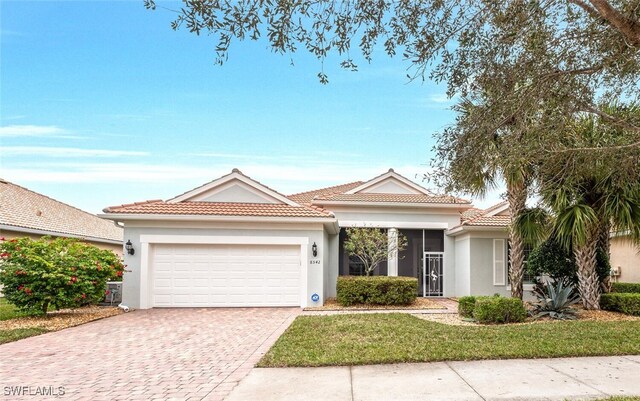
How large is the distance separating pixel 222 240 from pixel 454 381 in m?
10.1

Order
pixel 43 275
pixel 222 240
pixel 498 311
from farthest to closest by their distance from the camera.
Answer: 1. pixel 222 240
2. pixel 43 275
3. pixel 498 311

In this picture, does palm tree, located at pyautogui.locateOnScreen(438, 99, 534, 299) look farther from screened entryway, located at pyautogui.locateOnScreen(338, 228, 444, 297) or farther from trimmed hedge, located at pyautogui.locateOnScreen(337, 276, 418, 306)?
screened entryway, located at pyautogui.locateOnScreen(338, 228, 444, 297)

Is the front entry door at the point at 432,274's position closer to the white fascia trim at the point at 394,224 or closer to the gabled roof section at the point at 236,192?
the white fascia trim at the point at 394,224

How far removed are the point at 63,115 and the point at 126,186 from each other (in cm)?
581

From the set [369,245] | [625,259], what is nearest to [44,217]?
[369,245]

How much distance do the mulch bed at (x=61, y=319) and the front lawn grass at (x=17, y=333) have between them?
1.17 ft

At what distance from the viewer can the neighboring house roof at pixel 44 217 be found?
1920 cm

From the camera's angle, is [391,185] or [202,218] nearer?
[202,218]

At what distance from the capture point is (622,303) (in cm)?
1221

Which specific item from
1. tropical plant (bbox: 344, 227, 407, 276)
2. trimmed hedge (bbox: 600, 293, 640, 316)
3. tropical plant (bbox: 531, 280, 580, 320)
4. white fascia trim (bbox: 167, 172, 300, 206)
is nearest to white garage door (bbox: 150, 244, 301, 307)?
white fascia trim (bbox: 167, 172, 300, 206)

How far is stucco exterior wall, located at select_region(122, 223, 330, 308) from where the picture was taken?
47.0ft

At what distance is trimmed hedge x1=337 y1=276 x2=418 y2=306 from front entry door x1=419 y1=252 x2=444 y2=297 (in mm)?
4177

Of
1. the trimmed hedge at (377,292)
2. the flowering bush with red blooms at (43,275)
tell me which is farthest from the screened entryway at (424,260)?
the flowering bush with red blooms at (43,275)

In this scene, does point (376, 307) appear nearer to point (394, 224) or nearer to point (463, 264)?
point (394, 224)
